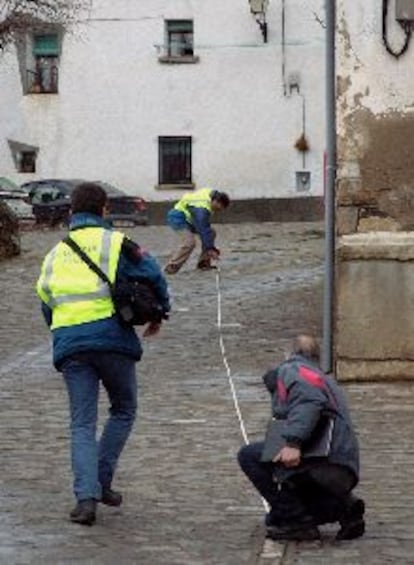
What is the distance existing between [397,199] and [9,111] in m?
30.7

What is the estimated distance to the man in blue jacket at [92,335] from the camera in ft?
24.1

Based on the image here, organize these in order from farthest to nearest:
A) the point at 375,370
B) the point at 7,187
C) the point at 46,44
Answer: the point at 46,44 → the point at 7,187 → the point at 375,370

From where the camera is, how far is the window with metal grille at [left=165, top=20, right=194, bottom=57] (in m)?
40.8

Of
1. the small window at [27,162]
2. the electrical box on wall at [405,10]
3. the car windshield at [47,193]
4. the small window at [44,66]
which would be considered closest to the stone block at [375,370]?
the electrical box on wall at [405,10]

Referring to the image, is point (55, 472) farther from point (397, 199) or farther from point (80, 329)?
point (397, 199)

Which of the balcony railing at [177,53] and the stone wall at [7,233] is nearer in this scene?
the stone wall at [7,233]

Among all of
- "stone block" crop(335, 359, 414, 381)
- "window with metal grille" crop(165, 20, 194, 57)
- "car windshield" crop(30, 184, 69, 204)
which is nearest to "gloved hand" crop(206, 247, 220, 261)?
"stone block" crop(335, 359, 414, 381)

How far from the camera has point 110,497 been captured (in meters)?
7.64

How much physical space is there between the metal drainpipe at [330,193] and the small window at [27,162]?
98.6ft

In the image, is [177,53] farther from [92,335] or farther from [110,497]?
[92,335]

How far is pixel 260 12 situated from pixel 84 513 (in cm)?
3351

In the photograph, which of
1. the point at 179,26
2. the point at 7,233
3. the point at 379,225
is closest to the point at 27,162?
the point at 179,26

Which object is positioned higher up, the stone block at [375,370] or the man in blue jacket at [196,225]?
the man in blue jacket at [196,225]

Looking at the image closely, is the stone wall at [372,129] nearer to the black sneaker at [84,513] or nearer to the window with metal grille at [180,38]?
the black sneaker at [84,513]
